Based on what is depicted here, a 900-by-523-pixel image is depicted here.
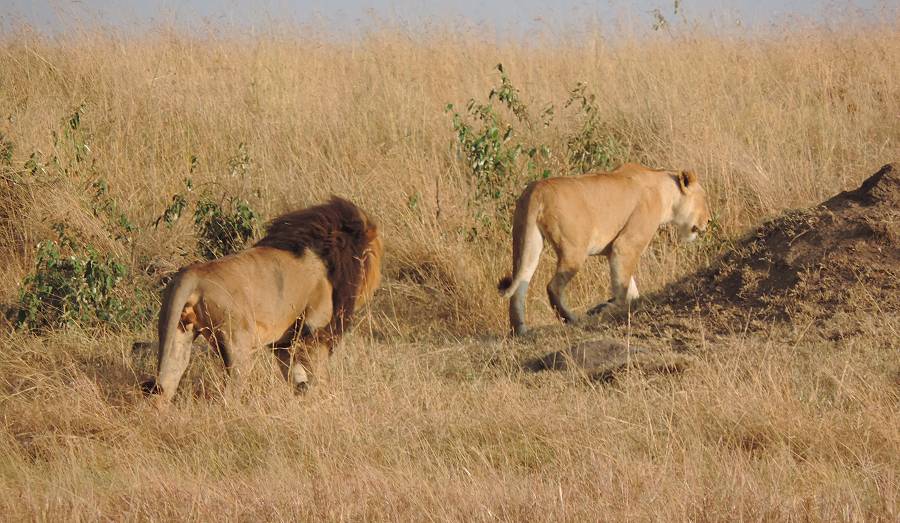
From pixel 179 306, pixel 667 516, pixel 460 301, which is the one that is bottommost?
pixel 460 301

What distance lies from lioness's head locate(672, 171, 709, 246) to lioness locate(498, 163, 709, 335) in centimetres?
1

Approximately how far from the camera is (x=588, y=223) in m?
7.86

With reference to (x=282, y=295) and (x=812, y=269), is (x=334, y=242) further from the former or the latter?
(x=812, y=269)

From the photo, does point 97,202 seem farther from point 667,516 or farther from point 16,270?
point 667,516

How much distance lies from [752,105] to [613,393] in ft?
22.5

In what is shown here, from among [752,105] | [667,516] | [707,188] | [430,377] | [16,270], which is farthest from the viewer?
[752,105]

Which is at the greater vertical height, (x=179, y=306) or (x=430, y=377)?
(x=179, y=306)

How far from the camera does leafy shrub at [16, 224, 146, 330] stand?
811 centimetres

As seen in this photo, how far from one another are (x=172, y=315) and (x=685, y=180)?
174 inches

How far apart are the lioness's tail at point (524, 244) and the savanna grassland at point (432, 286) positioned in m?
0.46

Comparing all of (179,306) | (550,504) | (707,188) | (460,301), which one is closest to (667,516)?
(550,504)

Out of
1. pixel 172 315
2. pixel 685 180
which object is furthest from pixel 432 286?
pixel 172 315

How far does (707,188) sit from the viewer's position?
33.7ft

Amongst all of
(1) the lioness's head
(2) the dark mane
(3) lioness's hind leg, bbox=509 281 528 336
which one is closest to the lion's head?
(1) the lioness's head
